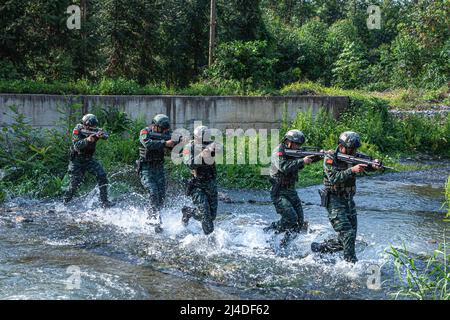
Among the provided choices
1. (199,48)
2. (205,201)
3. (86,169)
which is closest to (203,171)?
(205,201)

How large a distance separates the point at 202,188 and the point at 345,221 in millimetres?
2478

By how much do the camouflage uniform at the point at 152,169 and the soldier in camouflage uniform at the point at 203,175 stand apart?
0.90 metres

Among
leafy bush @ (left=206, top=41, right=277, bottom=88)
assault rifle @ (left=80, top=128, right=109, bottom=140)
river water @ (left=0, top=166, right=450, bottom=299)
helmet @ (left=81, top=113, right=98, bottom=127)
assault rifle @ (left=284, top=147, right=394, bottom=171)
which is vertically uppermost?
leafy bush @ (left=206, top=41, right=277, bottom=88)

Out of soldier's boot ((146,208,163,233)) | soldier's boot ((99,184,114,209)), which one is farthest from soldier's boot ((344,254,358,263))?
soldier's boot ((99,184,114,209))

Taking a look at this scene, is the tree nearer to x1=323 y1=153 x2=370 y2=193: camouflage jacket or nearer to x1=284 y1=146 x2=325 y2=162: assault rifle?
x1=284 y1=146 x2=325 y2=162: assault rifle

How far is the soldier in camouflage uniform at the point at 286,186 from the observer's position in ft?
28.3

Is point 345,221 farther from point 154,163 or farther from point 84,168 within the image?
point 84,168

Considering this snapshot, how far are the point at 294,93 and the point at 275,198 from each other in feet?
38.9

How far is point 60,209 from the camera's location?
11.3 m

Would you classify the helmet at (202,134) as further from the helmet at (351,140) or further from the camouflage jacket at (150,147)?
the helmet at (351,140)

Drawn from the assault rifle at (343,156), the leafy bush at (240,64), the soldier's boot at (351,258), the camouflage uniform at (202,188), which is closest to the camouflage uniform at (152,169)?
the camouflage uniform at (202,188)

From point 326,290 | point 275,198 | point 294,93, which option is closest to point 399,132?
point 294,93

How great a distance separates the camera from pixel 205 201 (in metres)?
9.03

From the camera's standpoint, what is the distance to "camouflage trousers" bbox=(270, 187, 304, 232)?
8.68 metres
